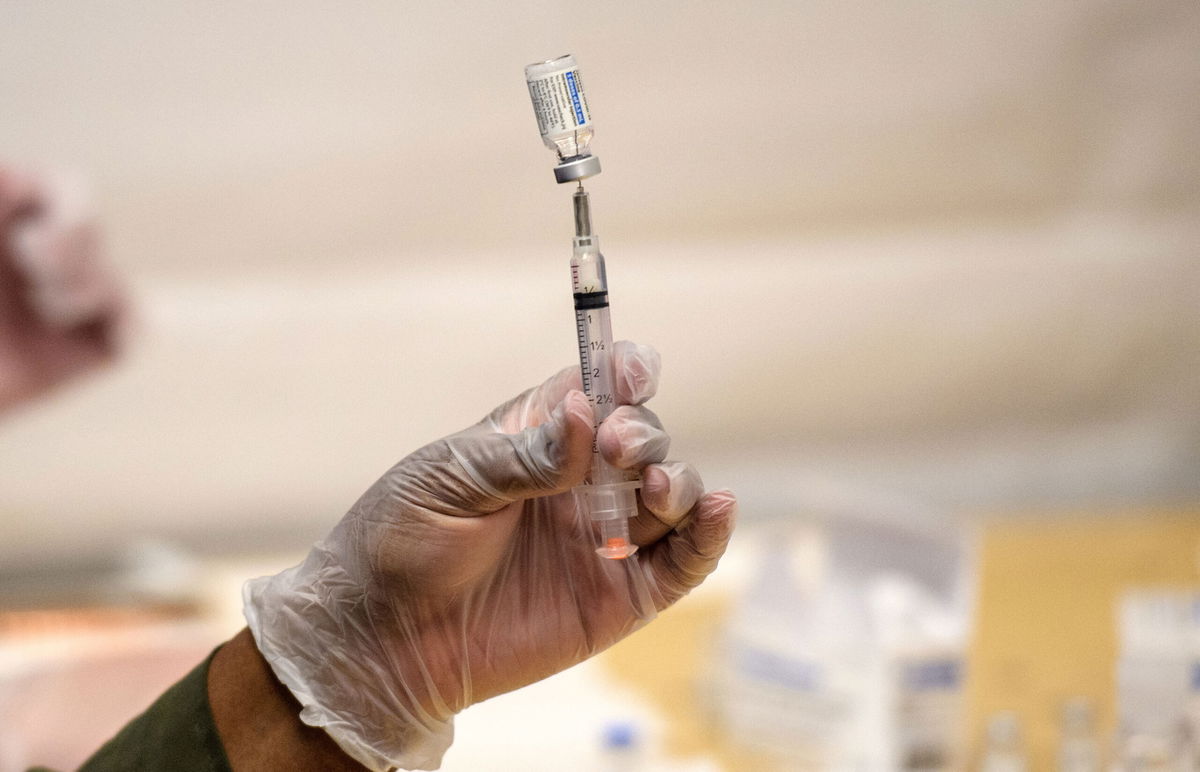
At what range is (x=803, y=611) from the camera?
1445 mm

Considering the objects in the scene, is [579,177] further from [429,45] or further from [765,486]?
[765,486]

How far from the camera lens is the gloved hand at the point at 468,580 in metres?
0.80

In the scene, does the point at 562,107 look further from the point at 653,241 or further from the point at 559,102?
the point at 653,241

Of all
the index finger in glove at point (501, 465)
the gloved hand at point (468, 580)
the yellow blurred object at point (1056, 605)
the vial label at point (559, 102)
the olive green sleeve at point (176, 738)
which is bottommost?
the yellow blurred object at point (1056, 605)

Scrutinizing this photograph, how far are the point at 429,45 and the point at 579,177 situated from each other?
1.14 metres

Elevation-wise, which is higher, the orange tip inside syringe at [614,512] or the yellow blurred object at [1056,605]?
the orange tip inside syringe at [614,512]

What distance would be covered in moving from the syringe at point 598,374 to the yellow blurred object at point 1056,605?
26.6 inches

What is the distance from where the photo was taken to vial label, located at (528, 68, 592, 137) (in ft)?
2.45

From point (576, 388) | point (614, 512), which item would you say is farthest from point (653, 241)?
point (614, 512)

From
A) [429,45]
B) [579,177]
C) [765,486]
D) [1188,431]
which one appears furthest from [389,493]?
[1188,431]

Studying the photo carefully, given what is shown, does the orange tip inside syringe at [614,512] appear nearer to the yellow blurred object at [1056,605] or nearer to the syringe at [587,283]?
the syringe at [587,283]

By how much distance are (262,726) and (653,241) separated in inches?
49.0

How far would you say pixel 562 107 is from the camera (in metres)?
0.75

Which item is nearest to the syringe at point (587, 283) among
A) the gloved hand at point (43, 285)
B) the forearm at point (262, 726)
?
the forearm at point (262, 726)
